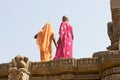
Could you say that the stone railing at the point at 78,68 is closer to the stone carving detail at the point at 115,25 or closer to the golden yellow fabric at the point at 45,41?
the golden yellow fabric at the point at 45,41

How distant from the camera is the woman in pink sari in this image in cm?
1078

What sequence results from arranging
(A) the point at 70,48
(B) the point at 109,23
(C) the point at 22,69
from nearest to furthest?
(C) the point at 22,69, (A) the point at 70,48, (B) the point at 109,23

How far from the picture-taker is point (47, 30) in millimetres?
11477

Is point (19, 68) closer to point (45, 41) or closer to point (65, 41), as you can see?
point (45, 41)

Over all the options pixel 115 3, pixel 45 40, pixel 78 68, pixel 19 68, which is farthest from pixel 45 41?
pixel 115 3

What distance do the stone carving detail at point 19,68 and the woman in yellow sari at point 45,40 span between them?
1058mm

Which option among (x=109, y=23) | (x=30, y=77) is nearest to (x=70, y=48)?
(x=30, y=77)

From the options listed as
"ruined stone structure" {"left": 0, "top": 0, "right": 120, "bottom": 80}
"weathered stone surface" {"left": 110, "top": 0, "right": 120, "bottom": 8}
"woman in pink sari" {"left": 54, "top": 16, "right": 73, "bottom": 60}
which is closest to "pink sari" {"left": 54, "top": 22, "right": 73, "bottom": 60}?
"woman in pink sari" {"left": 54, "top": 16, "right": 73, "bottom": 60}

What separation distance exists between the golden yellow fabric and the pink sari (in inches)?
13.6

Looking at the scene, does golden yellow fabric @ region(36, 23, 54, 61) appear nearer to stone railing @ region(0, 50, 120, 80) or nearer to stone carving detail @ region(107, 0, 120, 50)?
stone railing @ region(0, 50, 120, 80)

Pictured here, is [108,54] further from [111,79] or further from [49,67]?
[49,67]

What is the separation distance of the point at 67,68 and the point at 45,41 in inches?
69.7

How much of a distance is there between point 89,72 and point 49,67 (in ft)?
3.63

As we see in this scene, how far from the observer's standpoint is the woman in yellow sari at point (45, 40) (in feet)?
36.2
